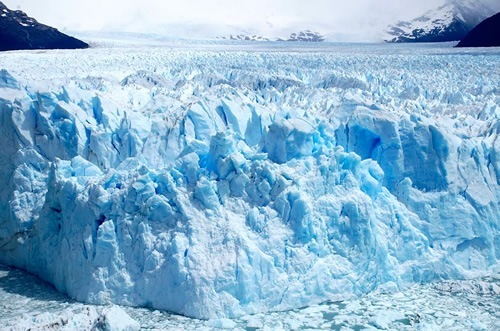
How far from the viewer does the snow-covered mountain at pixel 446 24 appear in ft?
114

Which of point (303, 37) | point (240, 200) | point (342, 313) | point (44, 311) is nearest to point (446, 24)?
point (303, 37)

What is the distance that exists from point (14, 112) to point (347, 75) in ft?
21.3

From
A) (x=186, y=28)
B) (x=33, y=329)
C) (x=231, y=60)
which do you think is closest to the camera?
(x=33, y=329)

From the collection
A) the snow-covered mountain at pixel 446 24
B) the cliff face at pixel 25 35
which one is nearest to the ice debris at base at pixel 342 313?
the cliff face at pixel 25 35

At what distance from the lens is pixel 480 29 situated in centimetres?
2206

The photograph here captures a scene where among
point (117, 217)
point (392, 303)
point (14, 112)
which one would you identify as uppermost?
point (14, 112)

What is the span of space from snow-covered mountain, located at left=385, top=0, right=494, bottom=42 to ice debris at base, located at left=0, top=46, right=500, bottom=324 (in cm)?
2888

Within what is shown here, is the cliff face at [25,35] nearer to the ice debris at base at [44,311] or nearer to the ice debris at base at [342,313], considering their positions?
the ice debris at base at [44,311]

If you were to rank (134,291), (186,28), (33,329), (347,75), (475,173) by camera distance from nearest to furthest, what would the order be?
(33,329), (134,291), (475,173), (347,75), (186,28)

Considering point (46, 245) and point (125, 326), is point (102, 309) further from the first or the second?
point (46, 245)

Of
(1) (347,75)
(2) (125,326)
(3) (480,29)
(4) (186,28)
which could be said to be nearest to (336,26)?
(4) (186,28)

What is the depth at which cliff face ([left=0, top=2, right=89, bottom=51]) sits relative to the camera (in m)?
→ 22.8

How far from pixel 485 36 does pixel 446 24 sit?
14.3 metres

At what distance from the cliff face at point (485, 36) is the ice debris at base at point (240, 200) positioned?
49.2ft
